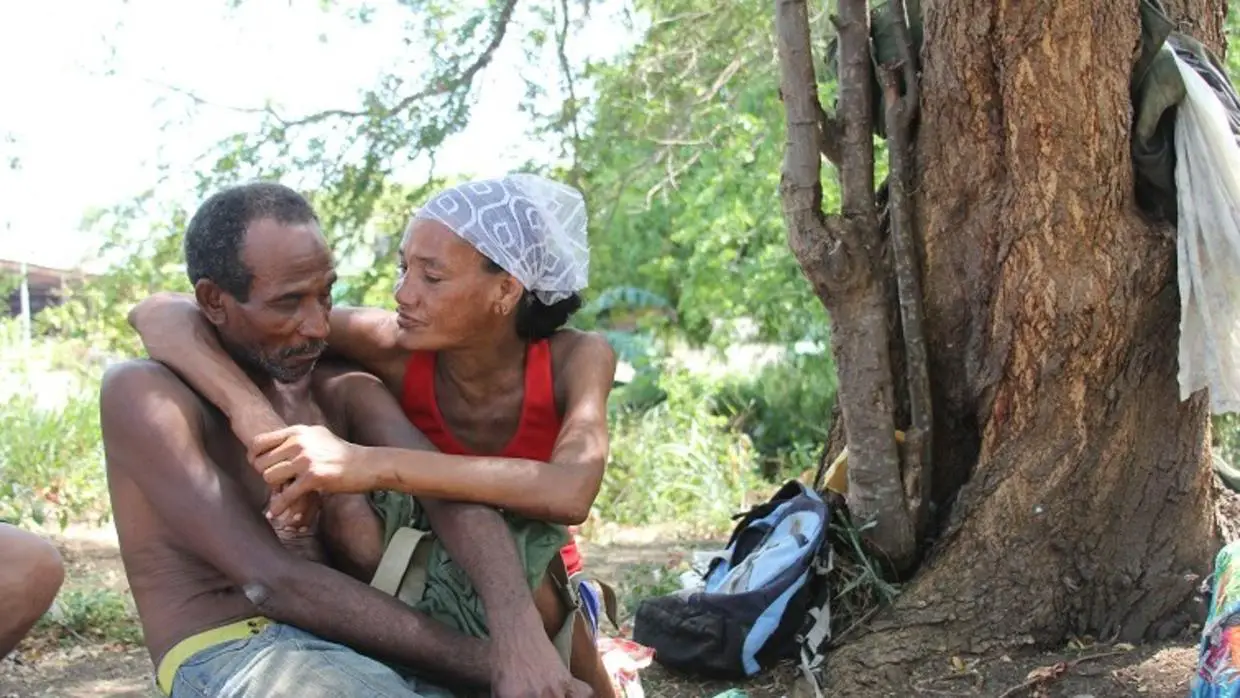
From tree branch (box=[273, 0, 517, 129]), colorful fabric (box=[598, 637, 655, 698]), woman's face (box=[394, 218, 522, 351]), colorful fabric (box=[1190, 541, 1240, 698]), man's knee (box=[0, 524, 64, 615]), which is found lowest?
colorful fabric (box=[598, 637, 655, 698])

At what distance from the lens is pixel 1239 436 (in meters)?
7.74

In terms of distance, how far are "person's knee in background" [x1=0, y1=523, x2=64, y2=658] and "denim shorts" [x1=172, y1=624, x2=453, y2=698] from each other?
0.46m

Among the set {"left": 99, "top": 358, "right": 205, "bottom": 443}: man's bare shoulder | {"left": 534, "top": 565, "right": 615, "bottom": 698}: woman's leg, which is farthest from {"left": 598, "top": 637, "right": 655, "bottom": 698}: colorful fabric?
{"left": 99, "top": 358, "right": 205, "bottom": 443}: man's bare shoulder

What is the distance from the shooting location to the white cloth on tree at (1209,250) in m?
3.40

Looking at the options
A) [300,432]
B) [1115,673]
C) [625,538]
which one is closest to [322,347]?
[300,432]

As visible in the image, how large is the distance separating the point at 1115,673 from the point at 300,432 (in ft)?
7.74

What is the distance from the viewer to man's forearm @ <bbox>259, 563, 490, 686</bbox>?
8.08ft

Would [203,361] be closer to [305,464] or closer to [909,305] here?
[305,464]

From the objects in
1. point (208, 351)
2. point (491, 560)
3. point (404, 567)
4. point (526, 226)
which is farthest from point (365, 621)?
point (526, 226)

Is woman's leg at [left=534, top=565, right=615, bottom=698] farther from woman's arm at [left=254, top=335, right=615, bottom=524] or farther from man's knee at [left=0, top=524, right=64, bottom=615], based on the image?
man's knee at [left=0, top=524, right=64, bottom=615]

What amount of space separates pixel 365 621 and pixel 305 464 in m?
0.32

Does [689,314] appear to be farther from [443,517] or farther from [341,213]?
[443,517]

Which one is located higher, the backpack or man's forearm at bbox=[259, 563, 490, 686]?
man's forearm at bbox=[259, 563, 490, 686]

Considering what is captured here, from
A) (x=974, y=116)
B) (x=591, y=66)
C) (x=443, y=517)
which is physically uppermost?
(x=591, y=66)
